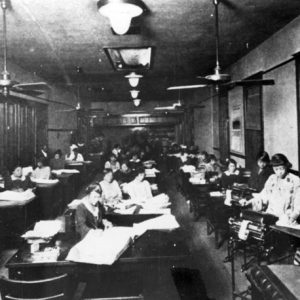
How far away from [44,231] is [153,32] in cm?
424

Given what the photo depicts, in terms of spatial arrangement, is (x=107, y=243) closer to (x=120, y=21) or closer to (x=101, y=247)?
(x=101, y=247)

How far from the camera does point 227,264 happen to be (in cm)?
524

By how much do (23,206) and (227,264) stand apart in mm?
3578

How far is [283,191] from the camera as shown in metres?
4.58

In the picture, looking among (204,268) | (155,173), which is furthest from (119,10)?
(155,173)

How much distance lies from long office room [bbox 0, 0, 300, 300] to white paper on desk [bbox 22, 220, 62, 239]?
26mm

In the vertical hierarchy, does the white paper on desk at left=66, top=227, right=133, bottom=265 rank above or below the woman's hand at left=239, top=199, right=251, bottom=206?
below

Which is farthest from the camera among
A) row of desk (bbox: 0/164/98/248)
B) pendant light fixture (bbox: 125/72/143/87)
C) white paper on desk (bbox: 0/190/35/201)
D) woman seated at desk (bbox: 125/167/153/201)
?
pendant light fixture (bbox: 125/72/143/87)

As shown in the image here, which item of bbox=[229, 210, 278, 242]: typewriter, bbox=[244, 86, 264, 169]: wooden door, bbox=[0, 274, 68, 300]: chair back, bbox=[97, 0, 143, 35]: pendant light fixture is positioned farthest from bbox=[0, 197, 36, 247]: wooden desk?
bbox=[244, 86, 264, 169]: wooden door

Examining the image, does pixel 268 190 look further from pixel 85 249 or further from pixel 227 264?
pixel 85 249

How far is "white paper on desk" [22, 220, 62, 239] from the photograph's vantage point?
3.47 metres

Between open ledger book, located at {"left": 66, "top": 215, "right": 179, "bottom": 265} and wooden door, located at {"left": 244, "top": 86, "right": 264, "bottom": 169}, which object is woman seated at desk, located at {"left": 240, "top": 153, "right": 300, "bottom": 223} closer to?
open ledger book, located at {"left": 66, "top": 215, "right": 179, "bottom": 265}

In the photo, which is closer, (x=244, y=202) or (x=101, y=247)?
(x=101, y=247)

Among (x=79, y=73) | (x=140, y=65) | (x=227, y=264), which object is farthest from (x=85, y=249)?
(x=79, y=73)
